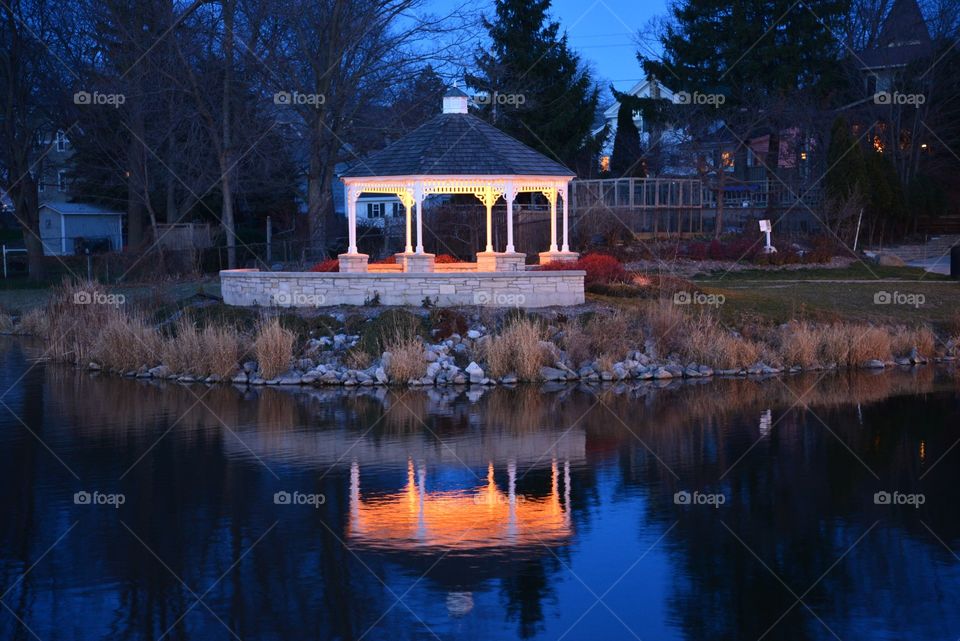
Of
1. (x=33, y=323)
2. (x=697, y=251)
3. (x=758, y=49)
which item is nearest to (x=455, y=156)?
(x=697, y=251)

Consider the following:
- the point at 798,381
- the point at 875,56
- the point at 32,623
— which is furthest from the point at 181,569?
the point at 875,56

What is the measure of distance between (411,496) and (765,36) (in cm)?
3976

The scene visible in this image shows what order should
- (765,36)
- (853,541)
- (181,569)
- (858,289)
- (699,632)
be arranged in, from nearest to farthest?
(699,632)
(181,569)
(853,541)
(858,289)
(765,36)

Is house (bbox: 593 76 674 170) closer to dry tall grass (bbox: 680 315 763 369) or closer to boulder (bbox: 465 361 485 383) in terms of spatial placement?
dry tall grass (bbox: 680 315 763 369)

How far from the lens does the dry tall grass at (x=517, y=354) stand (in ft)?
78.4

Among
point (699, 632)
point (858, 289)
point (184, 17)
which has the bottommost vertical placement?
point (699, 632)

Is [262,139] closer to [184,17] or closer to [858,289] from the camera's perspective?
[184,17]

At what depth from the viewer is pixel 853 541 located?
13.4 metres

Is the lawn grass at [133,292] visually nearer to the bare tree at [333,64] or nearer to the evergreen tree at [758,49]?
the bare tree at [333,64]

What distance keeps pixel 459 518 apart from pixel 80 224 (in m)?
45.3

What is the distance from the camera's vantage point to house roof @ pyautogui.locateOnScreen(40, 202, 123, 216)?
54781 millimetres

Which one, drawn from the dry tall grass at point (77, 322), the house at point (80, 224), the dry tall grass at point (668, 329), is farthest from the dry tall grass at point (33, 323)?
the house at point (80, 224)

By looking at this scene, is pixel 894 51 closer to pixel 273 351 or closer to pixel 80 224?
pixel 80 224

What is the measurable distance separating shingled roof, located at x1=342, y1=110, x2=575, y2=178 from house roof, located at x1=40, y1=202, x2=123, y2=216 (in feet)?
91.7
